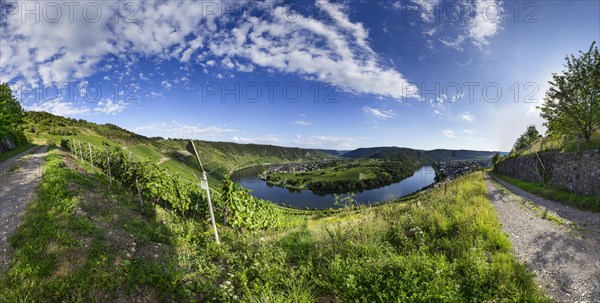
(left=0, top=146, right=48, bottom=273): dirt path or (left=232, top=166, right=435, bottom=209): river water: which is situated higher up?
(left=0, top=146, right=48, bottom=273): dirt path

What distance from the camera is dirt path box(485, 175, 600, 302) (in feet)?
20.6

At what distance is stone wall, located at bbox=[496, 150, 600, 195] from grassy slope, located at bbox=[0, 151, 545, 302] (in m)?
13.1

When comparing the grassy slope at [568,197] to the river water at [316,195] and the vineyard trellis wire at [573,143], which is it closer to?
the vineyard trellis wire at [573,143]

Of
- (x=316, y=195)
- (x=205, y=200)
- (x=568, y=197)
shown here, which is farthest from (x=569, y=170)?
(x=316, y=195)

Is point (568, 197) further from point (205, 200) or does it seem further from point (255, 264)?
point (205, 200)

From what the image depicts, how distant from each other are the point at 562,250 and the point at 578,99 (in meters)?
23.4

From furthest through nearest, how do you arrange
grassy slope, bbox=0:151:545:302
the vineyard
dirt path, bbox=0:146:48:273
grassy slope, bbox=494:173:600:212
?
grassy slope, bbox=494:173:600:212 < the vineyard < dirt path, bbox=0:146:48:273 < grassy slope, bbox=0:151:545:302

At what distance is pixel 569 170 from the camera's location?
20.0 m

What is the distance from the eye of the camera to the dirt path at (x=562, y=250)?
629cm

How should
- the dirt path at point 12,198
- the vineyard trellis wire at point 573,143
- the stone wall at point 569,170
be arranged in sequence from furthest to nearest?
the vineyard trellis wire at point 573,143
the stone wall at point 569,170
the dirt path at point 12,198

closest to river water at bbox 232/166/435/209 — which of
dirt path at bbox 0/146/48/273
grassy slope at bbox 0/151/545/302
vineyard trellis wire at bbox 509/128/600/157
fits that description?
vineyard trellis wire at bbox 509/128/600/157

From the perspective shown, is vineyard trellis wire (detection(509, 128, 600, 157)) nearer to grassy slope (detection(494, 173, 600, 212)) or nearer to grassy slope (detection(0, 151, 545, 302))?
grassy slope (detection(494, 173, 600, 212))

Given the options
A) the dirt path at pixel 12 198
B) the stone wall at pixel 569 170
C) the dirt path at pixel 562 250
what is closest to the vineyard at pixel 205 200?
the dirt path at pixel 12 198

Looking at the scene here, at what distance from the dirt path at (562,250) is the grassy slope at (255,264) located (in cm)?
74
